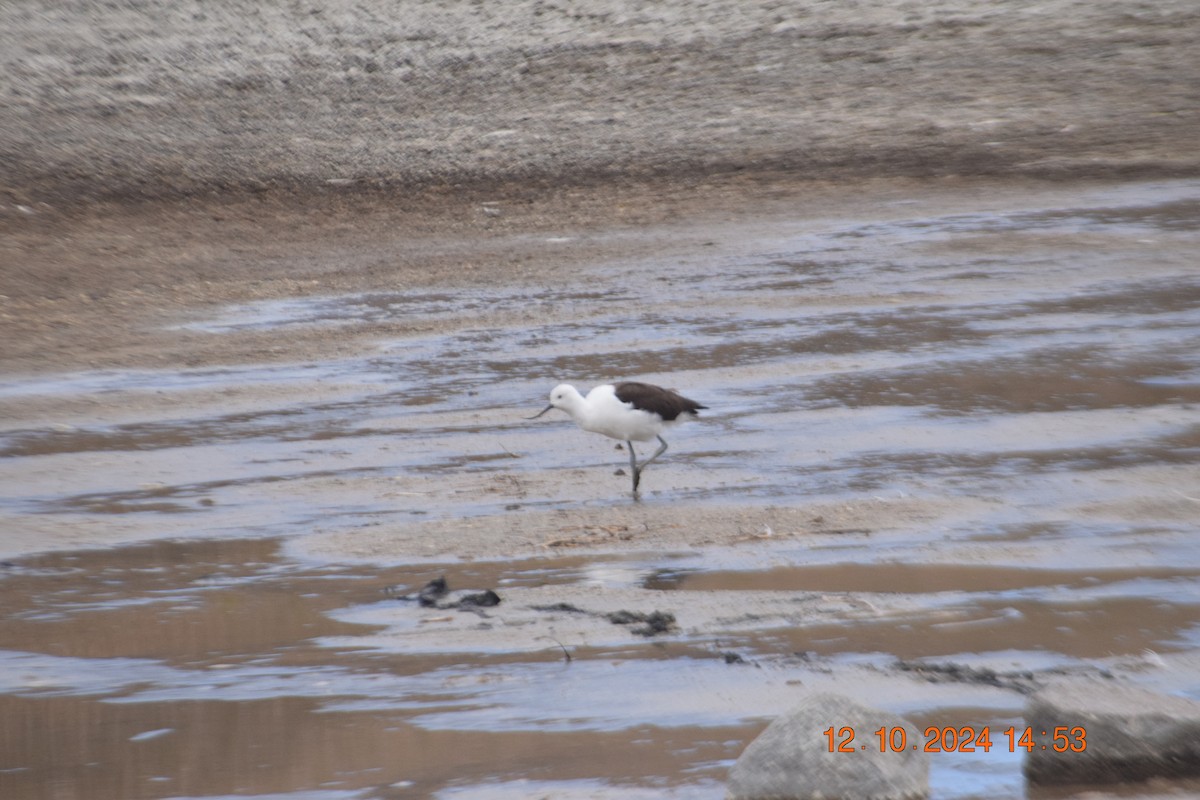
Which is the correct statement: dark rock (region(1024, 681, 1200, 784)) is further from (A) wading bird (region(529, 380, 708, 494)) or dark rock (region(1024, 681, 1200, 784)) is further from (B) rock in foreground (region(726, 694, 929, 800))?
(A) wading bird (region(529, 380, 708, 494))

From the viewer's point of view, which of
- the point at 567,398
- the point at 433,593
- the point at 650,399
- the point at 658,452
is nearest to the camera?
the point at 433,593

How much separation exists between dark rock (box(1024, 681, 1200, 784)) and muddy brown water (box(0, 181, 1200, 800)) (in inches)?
3.6

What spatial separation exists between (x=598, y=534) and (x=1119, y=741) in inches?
134

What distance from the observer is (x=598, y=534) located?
7305mm

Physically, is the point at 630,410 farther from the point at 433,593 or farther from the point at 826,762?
the point at 826,762

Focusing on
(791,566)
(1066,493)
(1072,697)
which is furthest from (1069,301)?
(1072,697)

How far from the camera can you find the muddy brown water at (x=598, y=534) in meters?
4.94

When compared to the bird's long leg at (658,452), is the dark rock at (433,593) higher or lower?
lower

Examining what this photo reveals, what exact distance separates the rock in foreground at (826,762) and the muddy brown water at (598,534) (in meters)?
0.19

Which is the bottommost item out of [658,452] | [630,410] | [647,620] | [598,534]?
[647,620]

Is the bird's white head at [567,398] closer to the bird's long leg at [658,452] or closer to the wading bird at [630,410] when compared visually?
the wading bird at [630,410]

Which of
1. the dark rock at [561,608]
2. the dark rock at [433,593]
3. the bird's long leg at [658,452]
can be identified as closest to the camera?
the dark rock at [561,608]

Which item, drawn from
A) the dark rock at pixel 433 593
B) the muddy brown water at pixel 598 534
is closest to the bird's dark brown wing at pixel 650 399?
the muddy brown water at pixel 598 534
